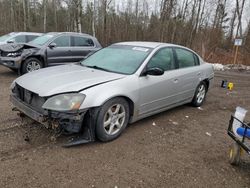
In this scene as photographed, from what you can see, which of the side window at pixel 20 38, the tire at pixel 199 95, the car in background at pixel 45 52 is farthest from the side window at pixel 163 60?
the side window at pixel 20 38

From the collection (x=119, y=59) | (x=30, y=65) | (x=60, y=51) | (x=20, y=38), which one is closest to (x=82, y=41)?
(x=60, y=51)

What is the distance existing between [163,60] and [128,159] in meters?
2.20

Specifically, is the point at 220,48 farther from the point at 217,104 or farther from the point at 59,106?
the point at 59,106

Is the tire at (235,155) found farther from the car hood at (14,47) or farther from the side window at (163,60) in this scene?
the car hood at (14,47)

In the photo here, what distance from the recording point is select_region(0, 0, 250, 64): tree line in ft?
67.8

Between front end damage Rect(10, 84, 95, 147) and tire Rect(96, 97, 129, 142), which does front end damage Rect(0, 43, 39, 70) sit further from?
tire Rect(96, 97, 129, 142)

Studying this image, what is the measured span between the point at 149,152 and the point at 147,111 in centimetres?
96

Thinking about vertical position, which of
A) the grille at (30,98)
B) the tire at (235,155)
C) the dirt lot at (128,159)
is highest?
the grille at (30,98)

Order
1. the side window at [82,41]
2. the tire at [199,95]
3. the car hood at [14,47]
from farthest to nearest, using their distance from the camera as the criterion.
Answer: the side window at [82,41]
the car hood at [14,47]
the tire at [199,95]

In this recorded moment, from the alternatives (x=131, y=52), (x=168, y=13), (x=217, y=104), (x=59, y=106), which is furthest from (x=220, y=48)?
(x=59, y=106)

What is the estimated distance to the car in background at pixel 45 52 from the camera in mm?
7707

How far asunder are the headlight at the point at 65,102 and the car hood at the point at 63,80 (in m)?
0.08

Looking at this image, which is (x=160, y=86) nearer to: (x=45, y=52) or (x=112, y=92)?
(x=112, y=92)

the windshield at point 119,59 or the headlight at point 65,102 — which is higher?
the windshield at point 119,59
